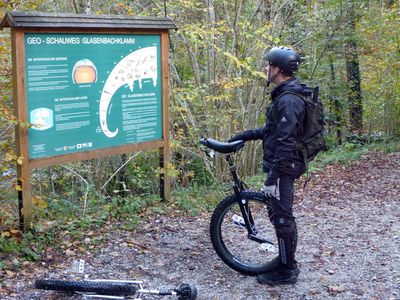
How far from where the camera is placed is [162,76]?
23.3ft

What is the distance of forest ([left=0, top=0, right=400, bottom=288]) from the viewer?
21.6 feet

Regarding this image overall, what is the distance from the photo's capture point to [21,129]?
5.48m

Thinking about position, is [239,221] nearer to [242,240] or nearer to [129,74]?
[242,240]

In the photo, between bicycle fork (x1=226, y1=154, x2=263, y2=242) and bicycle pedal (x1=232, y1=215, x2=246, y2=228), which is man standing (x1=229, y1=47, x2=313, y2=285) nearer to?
bicycle fork (x1=226, y1=154, x2=263, y2=242)

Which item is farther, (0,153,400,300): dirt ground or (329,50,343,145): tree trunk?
(329,50,343,145): tree trunk

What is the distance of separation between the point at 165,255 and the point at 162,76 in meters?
2.55

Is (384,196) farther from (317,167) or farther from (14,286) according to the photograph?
(14,286)

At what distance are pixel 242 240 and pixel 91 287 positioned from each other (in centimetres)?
191

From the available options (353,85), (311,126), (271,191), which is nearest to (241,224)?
(271,191)

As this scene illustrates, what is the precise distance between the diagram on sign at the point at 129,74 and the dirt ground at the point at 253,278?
145cm

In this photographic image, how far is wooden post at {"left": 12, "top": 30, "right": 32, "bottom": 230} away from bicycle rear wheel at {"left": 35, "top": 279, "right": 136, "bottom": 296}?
1331mm

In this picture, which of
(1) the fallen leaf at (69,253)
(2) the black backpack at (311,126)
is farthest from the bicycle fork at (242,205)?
(1) the fallen leaf at (69,253)

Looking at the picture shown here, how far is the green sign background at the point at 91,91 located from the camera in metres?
5.63

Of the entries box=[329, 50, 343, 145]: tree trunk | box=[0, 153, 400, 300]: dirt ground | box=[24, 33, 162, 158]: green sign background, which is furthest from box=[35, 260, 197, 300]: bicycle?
box=[329, 50, 343, 145]: tree trunk
